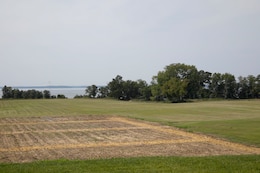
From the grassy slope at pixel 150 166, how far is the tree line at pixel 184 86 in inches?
3736

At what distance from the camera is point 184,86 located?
109 m

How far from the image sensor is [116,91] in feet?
450

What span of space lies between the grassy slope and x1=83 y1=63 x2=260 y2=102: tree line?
9489 cm

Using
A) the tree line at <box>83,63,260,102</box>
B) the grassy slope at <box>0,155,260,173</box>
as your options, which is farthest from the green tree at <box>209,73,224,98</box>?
the grassy slope at <box>0,155,260,173</box>

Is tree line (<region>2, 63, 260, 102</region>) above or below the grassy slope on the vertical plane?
above

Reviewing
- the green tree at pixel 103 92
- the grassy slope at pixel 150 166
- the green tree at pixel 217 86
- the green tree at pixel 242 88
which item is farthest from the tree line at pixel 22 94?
the grassy slope at pixel 150 166

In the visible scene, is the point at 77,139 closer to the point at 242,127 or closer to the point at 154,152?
Answer: the point at 154,152

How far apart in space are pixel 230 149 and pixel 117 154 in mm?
6311

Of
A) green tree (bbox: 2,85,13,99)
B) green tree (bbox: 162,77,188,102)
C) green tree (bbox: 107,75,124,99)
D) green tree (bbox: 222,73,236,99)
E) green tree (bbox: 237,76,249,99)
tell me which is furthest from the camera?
green tree (bbox: 107,75,124,99)

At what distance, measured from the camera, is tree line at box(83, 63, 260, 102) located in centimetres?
11275

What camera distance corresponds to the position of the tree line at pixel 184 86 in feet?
370

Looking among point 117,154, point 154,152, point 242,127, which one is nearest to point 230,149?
point 154,152

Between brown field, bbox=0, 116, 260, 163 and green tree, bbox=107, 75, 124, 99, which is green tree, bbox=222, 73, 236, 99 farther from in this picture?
brown field, bbox=0, 116, 260, 163

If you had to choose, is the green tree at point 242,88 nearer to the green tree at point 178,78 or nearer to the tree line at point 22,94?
the green tree at point 178,78
